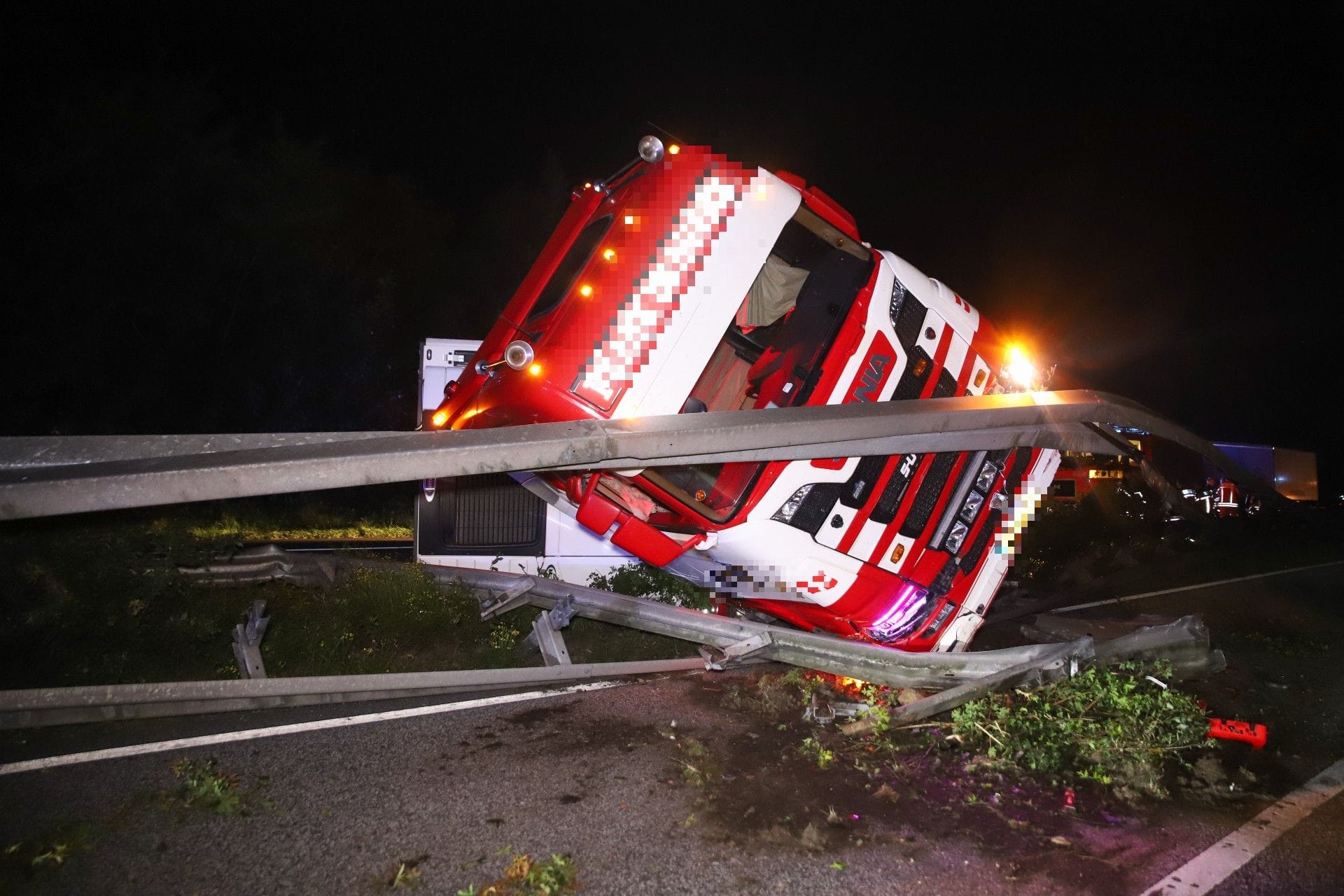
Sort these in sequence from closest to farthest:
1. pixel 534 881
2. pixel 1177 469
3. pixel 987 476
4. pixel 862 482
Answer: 1. pixel 534 881
2. pixel 862 482
3. pixel 987 476
4. pixel 1177 469

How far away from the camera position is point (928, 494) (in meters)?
4.50

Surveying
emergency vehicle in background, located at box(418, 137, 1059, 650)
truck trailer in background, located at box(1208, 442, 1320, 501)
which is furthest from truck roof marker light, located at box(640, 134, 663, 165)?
truck trailer in background, located at box(1208, 442, 1320, 501)

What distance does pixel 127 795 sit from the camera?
334 cm

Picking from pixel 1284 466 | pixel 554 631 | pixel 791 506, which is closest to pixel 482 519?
pixel 554 631

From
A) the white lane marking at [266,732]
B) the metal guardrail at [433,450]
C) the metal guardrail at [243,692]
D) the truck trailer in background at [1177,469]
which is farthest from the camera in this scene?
the truck trailer in background at [1177,469]

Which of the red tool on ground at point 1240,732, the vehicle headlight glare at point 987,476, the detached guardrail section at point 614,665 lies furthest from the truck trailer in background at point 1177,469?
the red tool on ground at point 1240,732

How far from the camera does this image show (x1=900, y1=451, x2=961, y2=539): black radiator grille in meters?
4.42

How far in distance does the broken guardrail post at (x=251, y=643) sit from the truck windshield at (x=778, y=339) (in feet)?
8.27

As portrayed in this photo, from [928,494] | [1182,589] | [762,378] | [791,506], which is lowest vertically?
[791,506]

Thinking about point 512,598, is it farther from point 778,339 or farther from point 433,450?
point 433,450

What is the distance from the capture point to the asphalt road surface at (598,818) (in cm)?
281

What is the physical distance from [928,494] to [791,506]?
0.97m

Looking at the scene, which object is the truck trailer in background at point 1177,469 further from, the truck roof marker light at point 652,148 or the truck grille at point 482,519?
the truck grille at point 482,519

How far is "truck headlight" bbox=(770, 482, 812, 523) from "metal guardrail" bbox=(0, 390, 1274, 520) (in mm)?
416
